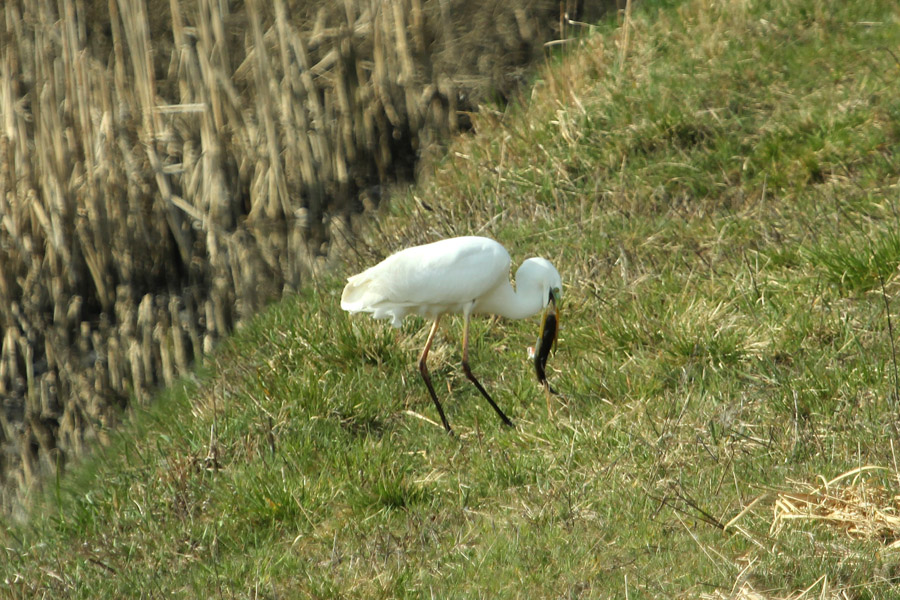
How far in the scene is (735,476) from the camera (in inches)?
142

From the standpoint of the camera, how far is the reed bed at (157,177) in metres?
7.16

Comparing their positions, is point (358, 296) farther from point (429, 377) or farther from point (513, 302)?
point (513, 302)

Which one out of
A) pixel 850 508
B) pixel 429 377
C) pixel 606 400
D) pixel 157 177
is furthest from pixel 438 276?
pixel 157 177

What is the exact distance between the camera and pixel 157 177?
24.5ft

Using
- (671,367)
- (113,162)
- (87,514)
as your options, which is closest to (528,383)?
(671,367)

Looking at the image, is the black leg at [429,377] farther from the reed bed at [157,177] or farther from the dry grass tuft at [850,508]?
the reed bed at [157,177]

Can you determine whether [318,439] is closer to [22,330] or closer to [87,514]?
[87,514]

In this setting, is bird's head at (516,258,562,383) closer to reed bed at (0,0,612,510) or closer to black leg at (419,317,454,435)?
black leg at (419,317,454,435)

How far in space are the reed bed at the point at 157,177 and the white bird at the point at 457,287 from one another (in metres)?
2.35

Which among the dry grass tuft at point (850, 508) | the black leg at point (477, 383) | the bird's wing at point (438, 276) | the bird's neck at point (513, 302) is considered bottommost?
the black leg at point (477, 383)

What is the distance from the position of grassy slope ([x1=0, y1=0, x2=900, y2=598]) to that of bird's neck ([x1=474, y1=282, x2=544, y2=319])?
13.4 inches

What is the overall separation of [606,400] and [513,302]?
2.21 feet

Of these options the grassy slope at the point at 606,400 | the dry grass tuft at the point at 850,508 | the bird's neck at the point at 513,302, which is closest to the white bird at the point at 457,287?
the bird's neck at the point at 513,302

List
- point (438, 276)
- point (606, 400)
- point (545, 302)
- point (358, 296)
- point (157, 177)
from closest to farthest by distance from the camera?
point (606, 400) → point (438, 276) → point (545, 302) → point (358, 296) → point (157, 177)
